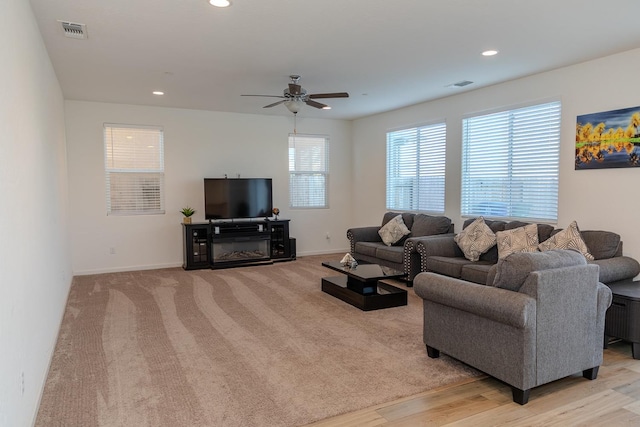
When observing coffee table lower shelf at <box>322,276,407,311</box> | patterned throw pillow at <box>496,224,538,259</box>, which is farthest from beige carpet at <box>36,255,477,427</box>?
patterned throw pillow at <box>496,224,538,259</box>

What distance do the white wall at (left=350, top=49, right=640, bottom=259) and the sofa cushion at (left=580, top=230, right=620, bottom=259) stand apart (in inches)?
8.1

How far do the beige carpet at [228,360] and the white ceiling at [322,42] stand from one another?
2.76m

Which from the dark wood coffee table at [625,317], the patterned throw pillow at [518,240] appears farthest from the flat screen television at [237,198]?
the dark wood coffee table at [625,317]

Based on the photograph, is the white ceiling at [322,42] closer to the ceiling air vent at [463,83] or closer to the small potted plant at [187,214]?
the ceiling air vent at [463,83]

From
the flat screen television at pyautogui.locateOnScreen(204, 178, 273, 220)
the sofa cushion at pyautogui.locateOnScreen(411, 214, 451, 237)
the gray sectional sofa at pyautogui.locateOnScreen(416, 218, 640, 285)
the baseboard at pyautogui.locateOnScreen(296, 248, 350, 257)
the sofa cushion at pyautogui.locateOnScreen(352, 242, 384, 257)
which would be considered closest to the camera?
the gray sectional sofa at pyautogui.locateOnScreen(416, 218, 640, 285)

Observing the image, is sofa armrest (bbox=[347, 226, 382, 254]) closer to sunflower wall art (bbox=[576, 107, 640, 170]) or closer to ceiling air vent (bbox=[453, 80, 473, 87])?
ceiling air vent (bbox=[453, 80, 473, 87])

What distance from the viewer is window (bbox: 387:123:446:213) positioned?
677cm

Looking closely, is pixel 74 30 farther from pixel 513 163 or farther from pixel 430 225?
pixel 513 163

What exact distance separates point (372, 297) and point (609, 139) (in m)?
3.05

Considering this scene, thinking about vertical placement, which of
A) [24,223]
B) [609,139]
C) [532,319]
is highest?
[609,139]

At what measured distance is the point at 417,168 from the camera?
721 cm

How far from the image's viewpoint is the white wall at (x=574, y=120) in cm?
432

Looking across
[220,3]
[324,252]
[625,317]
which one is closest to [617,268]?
[625,317]

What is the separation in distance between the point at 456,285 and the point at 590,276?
871 mm
